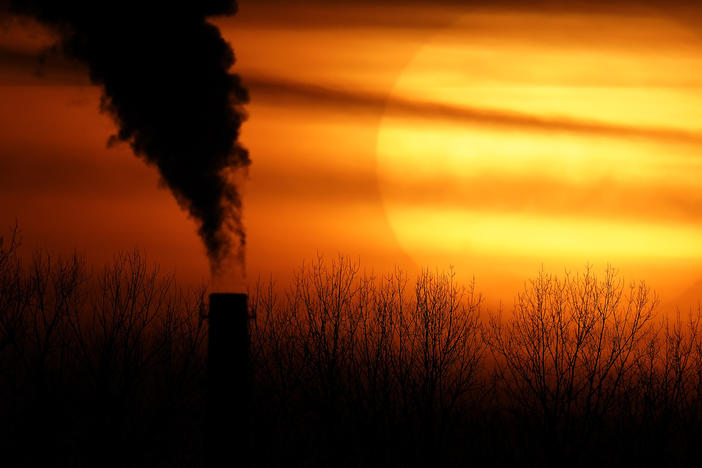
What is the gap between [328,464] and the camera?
93.7ft

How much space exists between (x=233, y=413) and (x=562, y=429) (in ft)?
40.6

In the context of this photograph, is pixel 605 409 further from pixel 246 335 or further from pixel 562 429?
pixel 246 335

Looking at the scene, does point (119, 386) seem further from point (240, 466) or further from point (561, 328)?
point (561, 328)

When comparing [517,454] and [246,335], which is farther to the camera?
[517,454]

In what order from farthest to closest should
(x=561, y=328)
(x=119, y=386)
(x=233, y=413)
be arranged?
(x=561, y=328)
(x=119, y=386)
(x=233, y=413)

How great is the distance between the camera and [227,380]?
20.4m

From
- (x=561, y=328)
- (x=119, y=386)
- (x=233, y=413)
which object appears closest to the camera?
(x=233, y=413)

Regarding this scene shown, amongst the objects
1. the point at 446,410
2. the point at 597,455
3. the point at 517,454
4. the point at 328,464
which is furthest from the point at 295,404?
the point at 597,455

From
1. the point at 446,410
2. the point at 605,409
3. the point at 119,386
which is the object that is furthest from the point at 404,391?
the point at 119,386

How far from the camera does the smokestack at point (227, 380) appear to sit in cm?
2039

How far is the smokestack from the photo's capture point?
20391mm

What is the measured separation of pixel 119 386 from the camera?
1110 inches

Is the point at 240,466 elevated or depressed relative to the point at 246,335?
depressed

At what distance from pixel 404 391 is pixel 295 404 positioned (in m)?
2.99
